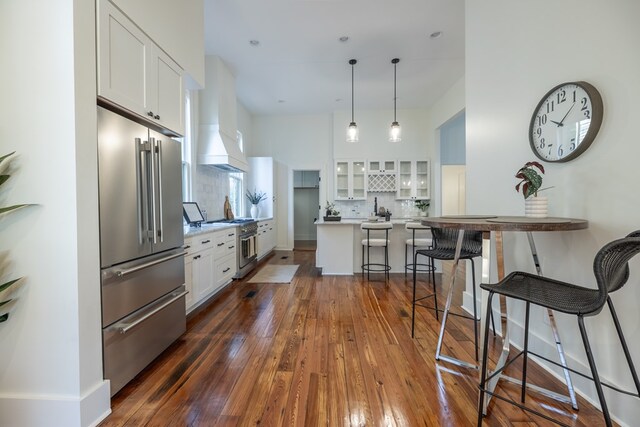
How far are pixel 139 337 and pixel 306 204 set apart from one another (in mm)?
6776

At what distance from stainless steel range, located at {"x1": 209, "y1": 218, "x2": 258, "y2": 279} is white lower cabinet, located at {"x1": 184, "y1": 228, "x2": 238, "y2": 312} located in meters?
0.16

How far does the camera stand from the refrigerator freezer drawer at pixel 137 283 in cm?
158

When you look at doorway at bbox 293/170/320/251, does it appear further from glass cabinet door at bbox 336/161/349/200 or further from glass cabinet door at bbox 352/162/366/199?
glass cabinet door at bbox 352/162/366/199

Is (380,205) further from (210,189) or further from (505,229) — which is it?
(505,229)

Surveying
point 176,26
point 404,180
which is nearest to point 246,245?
point 176,26

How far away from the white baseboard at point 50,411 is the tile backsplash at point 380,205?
222 inches

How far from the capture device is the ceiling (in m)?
3.12

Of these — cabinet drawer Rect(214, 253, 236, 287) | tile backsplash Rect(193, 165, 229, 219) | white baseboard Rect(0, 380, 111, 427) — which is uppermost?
tile backsplash Rect(193, 165, 229, 219)

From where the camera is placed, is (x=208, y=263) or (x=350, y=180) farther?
(x=350, y=180)

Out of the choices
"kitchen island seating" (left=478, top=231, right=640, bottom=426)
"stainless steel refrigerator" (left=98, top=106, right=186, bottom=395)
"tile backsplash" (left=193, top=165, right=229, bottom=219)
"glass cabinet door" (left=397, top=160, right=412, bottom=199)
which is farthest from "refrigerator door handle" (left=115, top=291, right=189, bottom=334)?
"glass cabinet door" (left=397, top=160, right=412, bottom=199)

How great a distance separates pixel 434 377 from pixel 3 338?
2.47m

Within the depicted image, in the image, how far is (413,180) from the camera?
6.47 meters

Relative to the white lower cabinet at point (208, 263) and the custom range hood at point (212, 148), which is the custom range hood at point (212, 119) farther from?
the white lower cabinet at point (208, 263)

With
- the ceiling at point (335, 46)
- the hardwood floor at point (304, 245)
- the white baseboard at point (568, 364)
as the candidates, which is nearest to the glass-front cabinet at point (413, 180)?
the ceiling at point (335, 46)
